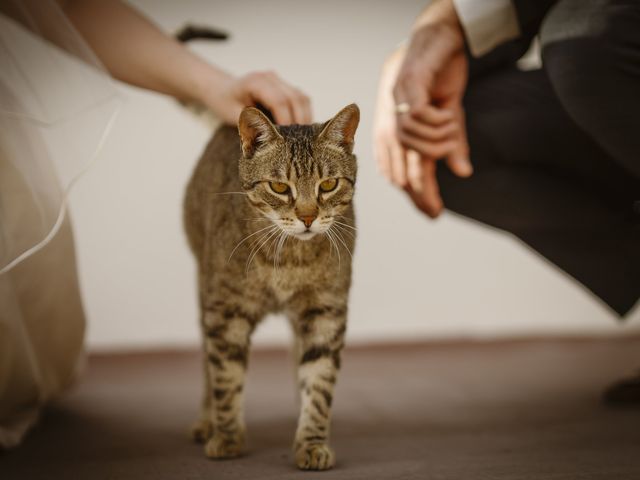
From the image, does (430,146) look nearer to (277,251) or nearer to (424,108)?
(424,108)

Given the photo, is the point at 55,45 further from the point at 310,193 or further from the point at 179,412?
the point at 179,412

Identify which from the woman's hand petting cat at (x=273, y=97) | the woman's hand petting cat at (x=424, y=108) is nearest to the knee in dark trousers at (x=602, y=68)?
the woman's hand petting cat at (x=424, y=108)

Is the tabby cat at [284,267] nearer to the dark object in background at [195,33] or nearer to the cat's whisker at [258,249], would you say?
the cat's whisker at [258,249]

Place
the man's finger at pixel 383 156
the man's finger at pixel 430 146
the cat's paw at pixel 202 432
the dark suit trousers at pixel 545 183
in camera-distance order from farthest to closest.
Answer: the dark suit trousers at pixel 545 183
the man's finger at pixel 383 156
the man's finger at pixel 430 146
the cat's paw at pixel 202 432

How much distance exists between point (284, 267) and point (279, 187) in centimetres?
16

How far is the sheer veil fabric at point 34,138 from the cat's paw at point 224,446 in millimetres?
399

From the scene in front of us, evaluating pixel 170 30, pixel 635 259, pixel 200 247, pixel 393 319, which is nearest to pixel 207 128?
pixel 200 247

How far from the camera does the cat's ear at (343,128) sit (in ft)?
2.96

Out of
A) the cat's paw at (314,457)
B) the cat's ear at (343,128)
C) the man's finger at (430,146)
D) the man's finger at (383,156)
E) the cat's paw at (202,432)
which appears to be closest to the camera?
the cat's ear at (343,128)

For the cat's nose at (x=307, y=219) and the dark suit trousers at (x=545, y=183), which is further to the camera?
the dark suit trousers at (x=545, y=183)

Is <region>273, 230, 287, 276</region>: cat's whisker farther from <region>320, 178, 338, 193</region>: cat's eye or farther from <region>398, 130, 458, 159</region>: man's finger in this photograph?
<region>398, 130, 458, 159</region>: man's finger

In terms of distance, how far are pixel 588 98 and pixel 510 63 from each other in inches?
17.9

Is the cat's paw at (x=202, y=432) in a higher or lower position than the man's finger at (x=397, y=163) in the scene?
lower

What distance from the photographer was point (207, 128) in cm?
148
